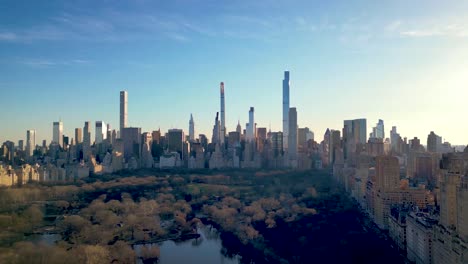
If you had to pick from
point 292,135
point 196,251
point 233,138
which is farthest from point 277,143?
point 196,251

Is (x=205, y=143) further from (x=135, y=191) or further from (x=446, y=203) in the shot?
(x=446, y=203)

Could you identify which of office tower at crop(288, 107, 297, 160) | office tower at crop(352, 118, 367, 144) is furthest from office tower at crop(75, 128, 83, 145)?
office tower at crop(352, 118, 367, 144)

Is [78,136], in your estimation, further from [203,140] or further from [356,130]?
[356,130]

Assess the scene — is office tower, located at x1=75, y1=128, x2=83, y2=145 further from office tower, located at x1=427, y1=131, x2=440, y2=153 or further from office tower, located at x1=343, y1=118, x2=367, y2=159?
office tower, located at x1=427, y1=131, x2=440, y2=153

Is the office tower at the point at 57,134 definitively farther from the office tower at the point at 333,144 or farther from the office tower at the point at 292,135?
the office tower at the point at 333,144

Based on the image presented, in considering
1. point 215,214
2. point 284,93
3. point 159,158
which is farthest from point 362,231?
point 284,93

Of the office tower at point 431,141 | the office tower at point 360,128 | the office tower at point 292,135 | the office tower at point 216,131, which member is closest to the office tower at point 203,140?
the office tower at point 216,131
